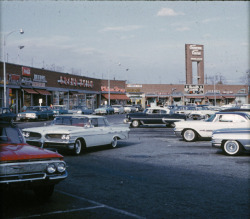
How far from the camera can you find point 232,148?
43.4 feet

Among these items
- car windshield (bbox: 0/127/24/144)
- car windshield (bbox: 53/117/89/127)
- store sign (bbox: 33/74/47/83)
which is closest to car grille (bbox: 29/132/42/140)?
car windshield (bbox: 53/117/89/127)

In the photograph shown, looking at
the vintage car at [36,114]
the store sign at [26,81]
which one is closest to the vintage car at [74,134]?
the vintage car at [36,114]

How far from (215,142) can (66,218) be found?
341 inches

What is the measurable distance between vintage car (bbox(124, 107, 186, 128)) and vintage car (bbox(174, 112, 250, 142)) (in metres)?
10.4

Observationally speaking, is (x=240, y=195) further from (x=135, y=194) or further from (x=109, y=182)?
(x=109, y=182)

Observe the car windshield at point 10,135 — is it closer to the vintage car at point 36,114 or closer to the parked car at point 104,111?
the vintage car at point 36,114

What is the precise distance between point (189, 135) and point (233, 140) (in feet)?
17.1

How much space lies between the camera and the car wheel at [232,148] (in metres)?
13.1

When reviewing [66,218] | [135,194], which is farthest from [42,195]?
[135,194]

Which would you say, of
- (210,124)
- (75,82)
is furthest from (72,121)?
(75,82)

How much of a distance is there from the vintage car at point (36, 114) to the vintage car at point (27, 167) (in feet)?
104

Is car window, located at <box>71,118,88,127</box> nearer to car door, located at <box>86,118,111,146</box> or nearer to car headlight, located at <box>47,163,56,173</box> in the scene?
car door, located at <box>86,118,111,146</box>

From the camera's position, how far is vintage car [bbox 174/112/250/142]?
1627 cm

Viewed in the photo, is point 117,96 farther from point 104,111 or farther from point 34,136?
point 34,136
